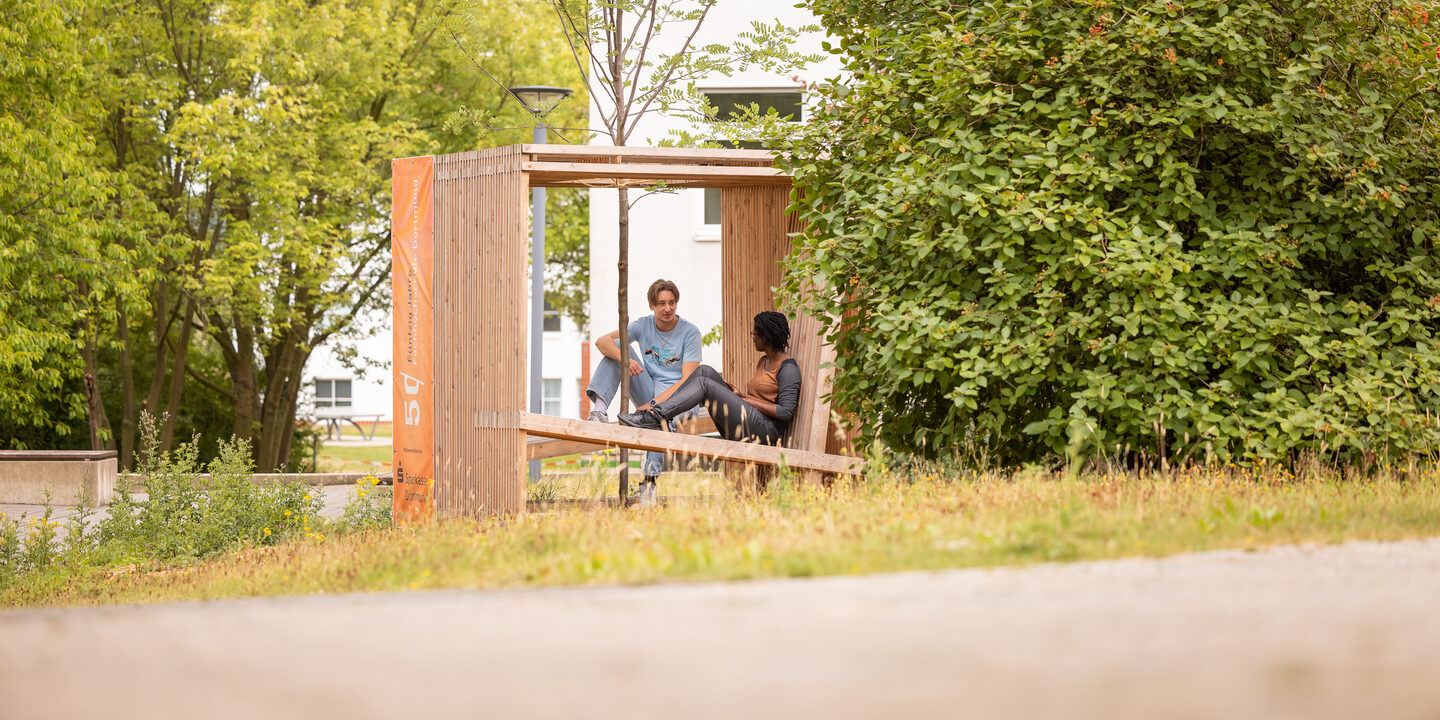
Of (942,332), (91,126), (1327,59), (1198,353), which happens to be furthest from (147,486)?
(91,126)

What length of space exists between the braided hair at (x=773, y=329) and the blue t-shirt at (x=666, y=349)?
0.78 meters

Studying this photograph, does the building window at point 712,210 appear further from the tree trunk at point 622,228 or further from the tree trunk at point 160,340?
the tree trunk at point 160,340

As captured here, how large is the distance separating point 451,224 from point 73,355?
9.40m

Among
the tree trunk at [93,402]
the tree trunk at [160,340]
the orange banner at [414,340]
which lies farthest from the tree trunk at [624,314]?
the tree trunk at [160,340]

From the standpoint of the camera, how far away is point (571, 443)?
913 cm

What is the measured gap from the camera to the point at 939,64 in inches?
264

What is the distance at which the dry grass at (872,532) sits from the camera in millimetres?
3766

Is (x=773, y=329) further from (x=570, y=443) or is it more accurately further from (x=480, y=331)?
(x=480, y=331)

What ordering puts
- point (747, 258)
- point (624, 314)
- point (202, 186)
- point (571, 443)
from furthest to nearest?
1. point (202, 186)
2. point (747, 258)
3. point (571, 443)
4. point (624, 314)

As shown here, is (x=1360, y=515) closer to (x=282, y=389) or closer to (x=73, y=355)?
(x=73, y=355)

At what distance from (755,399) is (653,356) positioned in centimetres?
118

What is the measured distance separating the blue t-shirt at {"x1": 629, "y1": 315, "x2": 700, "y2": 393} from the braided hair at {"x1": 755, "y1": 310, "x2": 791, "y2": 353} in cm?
78

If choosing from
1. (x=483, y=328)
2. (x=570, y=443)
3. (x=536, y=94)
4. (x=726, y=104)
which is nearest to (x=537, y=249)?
(x=536, y=94)

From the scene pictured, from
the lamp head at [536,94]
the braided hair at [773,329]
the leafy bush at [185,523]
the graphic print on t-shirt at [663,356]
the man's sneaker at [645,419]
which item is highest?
the lamp head at [536,94]
